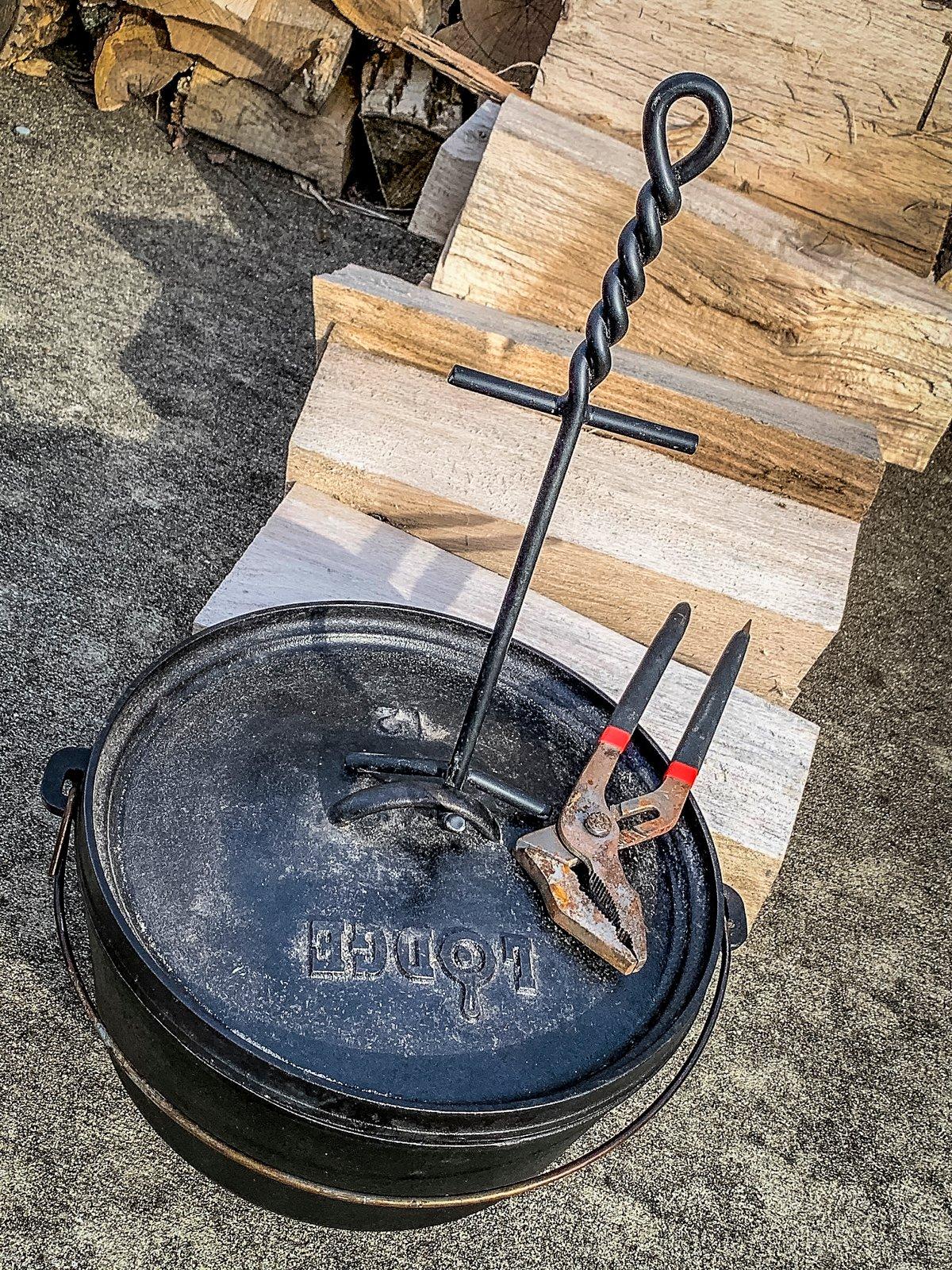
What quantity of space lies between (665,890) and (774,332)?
1336mm

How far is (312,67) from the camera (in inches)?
131

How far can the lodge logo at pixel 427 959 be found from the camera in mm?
1220

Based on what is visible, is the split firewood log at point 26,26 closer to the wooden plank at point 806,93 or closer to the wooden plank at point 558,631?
the wooden plank at point 806,93

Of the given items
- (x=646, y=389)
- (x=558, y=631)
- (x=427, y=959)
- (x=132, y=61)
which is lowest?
(x=558, y=631)

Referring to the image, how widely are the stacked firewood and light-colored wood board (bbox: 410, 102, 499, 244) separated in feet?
1.53

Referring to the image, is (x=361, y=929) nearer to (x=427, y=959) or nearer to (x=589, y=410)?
(x=427, y=959)

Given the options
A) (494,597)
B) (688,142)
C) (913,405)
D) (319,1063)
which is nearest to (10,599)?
(494,597)

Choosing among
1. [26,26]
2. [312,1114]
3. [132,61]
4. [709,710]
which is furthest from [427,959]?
[26,26]

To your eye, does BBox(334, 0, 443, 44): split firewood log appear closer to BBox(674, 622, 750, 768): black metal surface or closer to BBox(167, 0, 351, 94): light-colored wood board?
BBox(167, 0, 351, 94): light-colored wood board

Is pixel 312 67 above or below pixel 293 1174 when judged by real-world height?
above

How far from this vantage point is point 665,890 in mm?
1406

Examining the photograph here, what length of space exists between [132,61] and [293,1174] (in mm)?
3220

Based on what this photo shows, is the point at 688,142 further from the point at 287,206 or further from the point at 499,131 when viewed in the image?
the point at 287,206

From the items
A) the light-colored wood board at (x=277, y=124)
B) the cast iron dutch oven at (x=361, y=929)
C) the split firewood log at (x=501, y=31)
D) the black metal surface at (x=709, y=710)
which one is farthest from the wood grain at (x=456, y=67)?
the cast iron dutch oven at (x=361, y=929)
